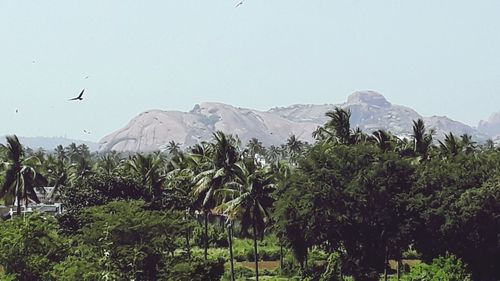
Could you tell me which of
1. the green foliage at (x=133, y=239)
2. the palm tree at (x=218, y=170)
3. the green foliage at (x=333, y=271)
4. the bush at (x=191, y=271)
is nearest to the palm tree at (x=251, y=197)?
the palm tree at (x=218, y=170)

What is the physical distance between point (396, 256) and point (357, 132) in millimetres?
10698

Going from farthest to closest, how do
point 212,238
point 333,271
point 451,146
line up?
point 212,238 → point 451,146 → point 333,271

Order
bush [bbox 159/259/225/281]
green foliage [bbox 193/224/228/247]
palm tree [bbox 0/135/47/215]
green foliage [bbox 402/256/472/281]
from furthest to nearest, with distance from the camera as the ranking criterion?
green foliage [bbox 193/224/228/247] < palm tree [bbox 0/135/47/215] < green foliage [bbox 402/256/472/281] < bush [bbox 159/259/225/281]

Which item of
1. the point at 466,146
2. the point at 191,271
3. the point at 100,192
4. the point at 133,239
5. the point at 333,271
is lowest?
the point at 333,271

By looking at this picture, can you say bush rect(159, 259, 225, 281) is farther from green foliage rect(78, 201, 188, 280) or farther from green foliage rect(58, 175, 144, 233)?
green foliage rect(58, 175, 144, 233)

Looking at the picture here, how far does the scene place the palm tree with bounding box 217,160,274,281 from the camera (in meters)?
39.9

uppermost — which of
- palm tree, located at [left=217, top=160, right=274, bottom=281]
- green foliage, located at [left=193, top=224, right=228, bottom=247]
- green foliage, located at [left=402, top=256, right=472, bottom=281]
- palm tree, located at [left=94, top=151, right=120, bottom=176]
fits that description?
palm tree, located at [left=94, top=151, right=120, bottom=176]

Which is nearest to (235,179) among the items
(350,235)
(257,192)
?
(257,192)

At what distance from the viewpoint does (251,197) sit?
40.3 meters

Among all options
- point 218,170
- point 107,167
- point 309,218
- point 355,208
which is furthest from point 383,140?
point 107,167

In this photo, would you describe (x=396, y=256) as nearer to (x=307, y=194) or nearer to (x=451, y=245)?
(x=451, y=245)

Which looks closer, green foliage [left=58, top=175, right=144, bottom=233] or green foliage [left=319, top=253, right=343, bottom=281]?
green foliage [left=319, top=253, right=343, bottom=281]

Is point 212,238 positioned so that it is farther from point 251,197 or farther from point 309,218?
point 309,218

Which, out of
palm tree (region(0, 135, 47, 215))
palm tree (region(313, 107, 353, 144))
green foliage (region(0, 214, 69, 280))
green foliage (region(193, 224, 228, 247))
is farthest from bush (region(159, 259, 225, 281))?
green foliage (region(193, 224, 228, 247))
